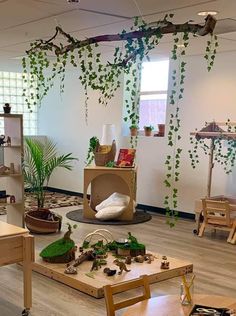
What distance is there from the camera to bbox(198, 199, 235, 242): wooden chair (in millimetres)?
5562

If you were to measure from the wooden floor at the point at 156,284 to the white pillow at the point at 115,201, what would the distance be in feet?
1.43

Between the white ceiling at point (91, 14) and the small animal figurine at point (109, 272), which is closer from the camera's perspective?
the white ceiling at point (91, 14)

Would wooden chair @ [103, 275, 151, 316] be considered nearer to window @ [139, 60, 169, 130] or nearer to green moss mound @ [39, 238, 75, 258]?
green moss mound @ [39, 238, 75, 258]

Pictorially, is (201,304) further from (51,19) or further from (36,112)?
(36,112)

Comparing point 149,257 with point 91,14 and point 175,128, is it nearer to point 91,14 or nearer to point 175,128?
point 175,128

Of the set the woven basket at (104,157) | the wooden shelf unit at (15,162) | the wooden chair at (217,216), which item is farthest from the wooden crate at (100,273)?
the woven basket at (104,157)

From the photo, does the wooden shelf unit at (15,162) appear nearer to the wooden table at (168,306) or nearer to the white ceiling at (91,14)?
the white ceiling at (91,14)

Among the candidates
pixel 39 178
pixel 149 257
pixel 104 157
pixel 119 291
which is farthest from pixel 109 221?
pixel 119 291

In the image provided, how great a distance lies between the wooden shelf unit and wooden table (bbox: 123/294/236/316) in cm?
302

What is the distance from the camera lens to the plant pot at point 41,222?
576 cm

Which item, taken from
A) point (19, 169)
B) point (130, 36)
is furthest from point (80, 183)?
point (130, 36)

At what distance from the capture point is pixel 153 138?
7355 mm

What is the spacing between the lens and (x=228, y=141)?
19.6ft

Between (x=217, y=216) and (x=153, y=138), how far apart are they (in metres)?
2.11
